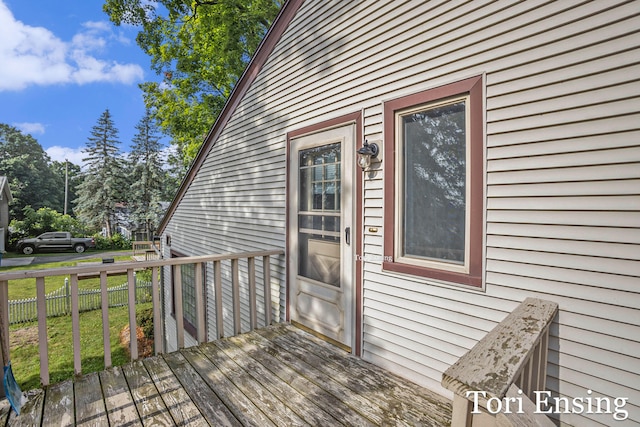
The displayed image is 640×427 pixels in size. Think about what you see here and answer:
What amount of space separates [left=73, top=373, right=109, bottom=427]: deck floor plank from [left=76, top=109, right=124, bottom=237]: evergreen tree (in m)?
29.9

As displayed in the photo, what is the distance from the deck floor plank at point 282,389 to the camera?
194 cm

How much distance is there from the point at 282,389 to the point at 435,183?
6.32 feet

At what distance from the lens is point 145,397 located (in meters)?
2.17

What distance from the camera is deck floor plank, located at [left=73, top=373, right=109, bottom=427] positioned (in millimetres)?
1921

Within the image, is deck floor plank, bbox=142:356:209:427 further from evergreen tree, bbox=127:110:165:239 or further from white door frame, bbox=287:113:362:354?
evergreen tree, bbox=127:110:165:239

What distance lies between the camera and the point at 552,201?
178 cm

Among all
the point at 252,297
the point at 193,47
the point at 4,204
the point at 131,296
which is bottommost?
the point at 252,297

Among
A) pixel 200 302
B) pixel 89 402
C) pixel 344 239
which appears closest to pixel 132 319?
pixel 200 302

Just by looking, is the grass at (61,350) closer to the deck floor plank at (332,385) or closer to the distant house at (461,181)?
the deck floor plank at (332,385)

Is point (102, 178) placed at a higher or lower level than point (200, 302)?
higher

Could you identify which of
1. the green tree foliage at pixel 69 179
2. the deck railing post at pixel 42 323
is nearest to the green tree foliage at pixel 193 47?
the deck railing post at pixel 42 323

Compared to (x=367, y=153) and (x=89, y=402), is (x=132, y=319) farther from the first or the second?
(x=367, y=153)

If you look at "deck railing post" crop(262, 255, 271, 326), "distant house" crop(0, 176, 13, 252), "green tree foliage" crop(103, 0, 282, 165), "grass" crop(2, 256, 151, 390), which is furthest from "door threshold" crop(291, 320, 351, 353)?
"distant house" crop(0, 176, 13, 252)

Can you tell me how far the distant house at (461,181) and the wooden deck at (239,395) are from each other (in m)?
0.29
